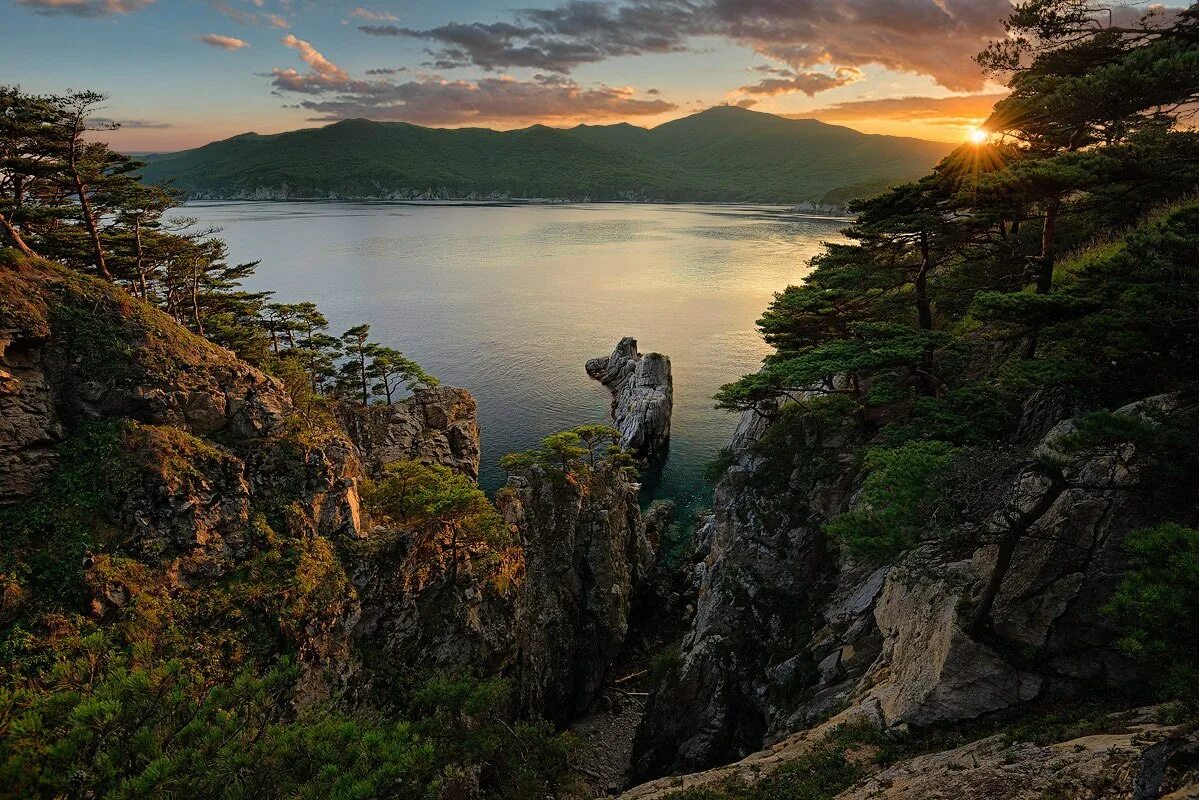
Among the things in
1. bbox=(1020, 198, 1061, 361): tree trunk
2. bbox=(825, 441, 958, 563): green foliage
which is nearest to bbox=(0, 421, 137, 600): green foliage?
bbox=(825, 441, 958, 563): green foliage

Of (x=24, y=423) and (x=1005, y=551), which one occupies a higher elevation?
(x=24, y=423)

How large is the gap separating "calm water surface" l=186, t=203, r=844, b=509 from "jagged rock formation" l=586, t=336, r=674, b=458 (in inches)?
87.2

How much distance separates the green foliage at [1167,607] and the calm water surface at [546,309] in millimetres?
40480

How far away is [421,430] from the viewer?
4709 cm

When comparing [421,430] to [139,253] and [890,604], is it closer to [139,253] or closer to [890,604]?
[139,253]

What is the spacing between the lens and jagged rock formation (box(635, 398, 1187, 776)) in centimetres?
1241

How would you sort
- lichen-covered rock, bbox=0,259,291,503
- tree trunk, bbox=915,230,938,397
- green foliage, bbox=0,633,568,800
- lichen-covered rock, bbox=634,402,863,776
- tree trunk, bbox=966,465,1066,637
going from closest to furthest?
green foliage, bbox=0,633,568,800 < tree trunk, bbox=966,465,1066,637 < lichen-covered rock, bbox=0,259,291,503 < tree trunk, bbox=915,230,938,397 < lichen-covered rock, bbox=634,402,863,776

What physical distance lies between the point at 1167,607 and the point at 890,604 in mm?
10138

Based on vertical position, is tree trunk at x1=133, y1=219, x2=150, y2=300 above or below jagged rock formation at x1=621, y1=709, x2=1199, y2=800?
above

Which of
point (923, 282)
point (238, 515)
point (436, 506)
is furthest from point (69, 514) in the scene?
point (923, 282)

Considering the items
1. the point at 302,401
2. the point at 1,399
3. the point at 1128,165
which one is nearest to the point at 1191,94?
the point at 1128,165

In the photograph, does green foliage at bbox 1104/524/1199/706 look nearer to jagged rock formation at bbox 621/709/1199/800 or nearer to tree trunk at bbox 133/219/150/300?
jagged rock formation at bbox 621/709/1199/800

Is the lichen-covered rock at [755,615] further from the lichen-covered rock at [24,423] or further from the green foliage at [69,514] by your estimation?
the lichen-covered rock at [24,423]

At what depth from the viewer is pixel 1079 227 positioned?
1130 inches
